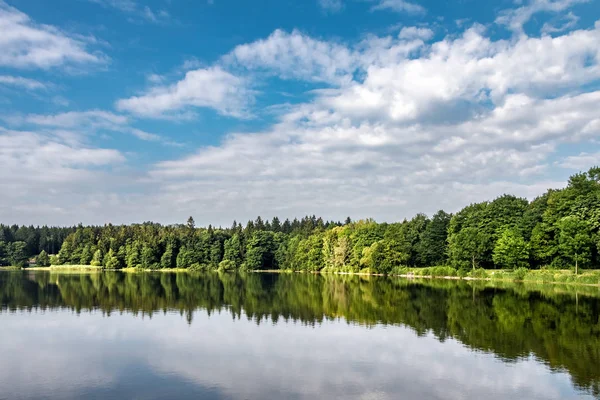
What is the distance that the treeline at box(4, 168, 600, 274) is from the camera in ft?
232

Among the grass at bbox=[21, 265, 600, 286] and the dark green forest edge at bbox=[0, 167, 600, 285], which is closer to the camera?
the grass at bbox=[21, 265, 600, 286]

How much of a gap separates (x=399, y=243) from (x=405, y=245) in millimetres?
1332

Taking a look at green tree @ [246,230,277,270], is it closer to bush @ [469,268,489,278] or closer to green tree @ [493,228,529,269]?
bush @ [469,268,489,278]

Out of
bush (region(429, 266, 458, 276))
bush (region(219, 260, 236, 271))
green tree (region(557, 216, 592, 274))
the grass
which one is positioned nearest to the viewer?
the grass

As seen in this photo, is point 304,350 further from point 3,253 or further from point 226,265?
point 3,253

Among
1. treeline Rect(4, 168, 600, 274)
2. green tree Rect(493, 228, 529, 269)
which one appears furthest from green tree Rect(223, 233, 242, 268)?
green tree Rect(493, 228, 529, 269)

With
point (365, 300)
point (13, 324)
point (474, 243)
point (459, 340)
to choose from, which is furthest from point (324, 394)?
point (474, 243)

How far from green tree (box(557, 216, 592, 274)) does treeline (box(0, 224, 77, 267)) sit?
15710 cm

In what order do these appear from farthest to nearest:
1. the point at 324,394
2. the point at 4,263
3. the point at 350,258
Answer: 1. the point at 4,263
2. the point at 350,258
3. the point at 324,394

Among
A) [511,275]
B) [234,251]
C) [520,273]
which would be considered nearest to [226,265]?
[234,251]

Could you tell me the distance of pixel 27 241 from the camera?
171625 millimetres

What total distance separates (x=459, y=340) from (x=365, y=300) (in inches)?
832

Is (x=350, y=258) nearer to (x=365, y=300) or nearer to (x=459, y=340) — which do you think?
(x=365, y=300)

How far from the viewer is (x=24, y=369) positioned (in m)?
21.2
